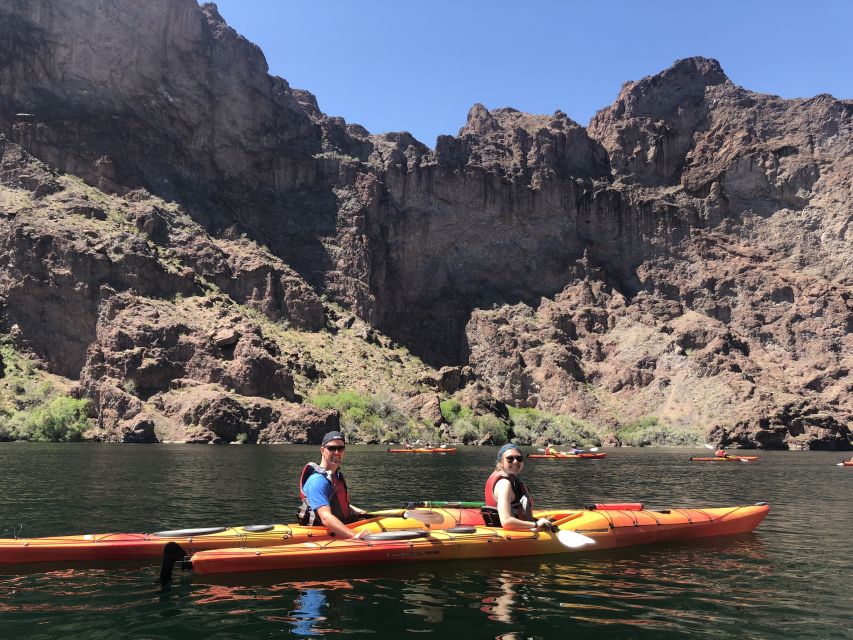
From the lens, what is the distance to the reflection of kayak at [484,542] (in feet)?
49.2

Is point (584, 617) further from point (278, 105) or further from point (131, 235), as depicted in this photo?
point (278, 105)

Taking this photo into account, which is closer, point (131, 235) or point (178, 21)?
point (131, 235)

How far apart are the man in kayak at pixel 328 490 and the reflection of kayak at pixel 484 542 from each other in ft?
1.32

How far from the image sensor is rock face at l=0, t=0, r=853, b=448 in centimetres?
11669

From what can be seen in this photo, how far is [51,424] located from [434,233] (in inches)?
3910

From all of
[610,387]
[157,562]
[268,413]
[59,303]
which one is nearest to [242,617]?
[157,562]

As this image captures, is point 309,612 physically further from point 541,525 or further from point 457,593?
point 541,525

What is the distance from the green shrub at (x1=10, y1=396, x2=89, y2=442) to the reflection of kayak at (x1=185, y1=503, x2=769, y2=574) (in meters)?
85.0

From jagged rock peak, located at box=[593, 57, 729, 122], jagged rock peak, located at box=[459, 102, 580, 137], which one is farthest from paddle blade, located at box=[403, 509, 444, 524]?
jagged rock peak, located at box=[593, 57, 729, 122]

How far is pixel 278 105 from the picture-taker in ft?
564

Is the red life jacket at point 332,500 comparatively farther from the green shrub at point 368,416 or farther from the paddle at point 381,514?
Answer: the green shrub at point 368,416

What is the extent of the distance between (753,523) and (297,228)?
492ft

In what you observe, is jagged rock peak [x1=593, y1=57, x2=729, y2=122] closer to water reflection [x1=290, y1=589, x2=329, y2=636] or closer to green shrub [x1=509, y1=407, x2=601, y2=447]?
green shrub [x1=509, y1=407, x2=601, y2=447]

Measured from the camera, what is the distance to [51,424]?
89.1 meters
